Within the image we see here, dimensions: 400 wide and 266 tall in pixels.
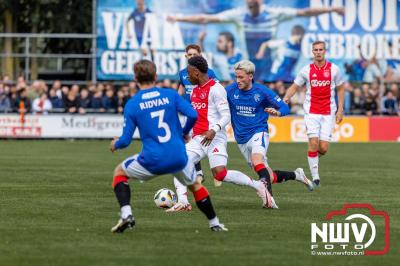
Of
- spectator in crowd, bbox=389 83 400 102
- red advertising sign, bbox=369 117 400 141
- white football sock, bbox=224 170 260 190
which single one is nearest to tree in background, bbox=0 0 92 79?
red advertising sign, bbox=369 117 400 141

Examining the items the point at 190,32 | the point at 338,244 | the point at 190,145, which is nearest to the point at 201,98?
the point at 190,145

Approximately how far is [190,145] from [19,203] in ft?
8.15

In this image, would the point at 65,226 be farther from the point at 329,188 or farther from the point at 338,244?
the point at 329,188

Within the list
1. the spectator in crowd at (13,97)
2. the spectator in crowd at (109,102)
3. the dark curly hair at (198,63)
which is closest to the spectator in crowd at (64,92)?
the spectator in crowd at (109,102)

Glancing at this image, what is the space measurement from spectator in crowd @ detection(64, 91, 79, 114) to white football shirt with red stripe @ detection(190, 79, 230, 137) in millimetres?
20978

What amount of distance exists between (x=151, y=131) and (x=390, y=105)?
87.0 feet

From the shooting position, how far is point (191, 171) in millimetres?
11773

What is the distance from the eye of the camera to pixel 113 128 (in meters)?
35.9

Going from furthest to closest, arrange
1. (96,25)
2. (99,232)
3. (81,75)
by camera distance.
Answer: (81,75), (96,25), (99,232)

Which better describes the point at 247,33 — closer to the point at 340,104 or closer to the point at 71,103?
the point at 71,103

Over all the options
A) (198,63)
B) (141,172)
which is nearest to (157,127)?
(141,172)

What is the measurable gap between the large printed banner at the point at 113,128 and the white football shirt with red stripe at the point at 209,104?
788 inches

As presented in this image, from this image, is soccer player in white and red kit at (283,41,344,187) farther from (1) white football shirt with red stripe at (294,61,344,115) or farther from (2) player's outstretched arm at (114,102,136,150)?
(2) player's outstretched arm at (114,102,136,150)

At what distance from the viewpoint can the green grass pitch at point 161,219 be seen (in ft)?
32.9
